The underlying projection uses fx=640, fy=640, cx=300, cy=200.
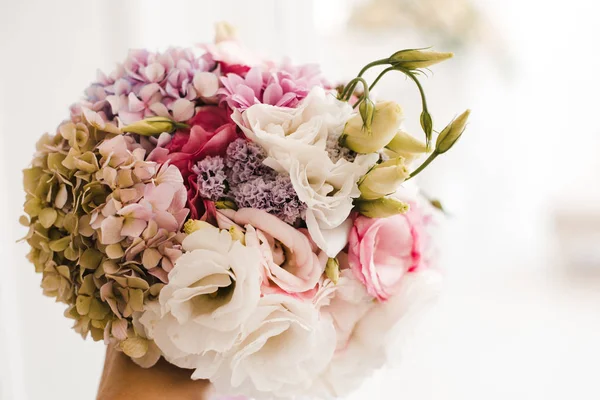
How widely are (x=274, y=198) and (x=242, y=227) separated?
4 centimetres

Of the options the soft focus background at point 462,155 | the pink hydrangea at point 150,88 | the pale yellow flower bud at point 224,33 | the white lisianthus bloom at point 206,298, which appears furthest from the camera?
the soft focus background at point 462,155

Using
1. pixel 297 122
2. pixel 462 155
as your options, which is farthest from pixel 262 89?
pixel 462 155

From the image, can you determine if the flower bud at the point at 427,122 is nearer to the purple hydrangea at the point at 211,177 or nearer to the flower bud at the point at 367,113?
the flower bud at the point at 367,113

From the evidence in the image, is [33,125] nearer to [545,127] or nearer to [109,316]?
[109,316]

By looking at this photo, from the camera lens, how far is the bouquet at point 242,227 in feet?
1.75

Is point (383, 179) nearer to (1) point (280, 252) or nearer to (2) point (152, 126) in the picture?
(1) point (280, 252)

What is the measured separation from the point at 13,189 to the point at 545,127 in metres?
1.04

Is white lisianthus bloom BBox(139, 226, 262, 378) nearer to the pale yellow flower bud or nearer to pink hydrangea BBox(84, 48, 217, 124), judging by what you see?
pink hydrangea BBox(84, 48, 217, 124)

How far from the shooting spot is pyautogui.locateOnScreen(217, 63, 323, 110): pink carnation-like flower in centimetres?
59

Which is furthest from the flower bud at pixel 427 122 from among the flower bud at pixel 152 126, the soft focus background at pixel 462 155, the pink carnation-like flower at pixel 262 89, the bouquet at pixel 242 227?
the soft focus background at pixel 462 155

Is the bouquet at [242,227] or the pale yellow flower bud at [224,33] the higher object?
the pale yellow flower bud at [224,33]

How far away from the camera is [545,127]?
133 centimetres

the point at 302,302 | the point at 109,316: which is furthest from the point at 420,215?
the point at 109,316

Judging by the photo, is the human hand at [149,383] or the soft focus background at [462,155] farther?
the soft focus background at [462,155]
